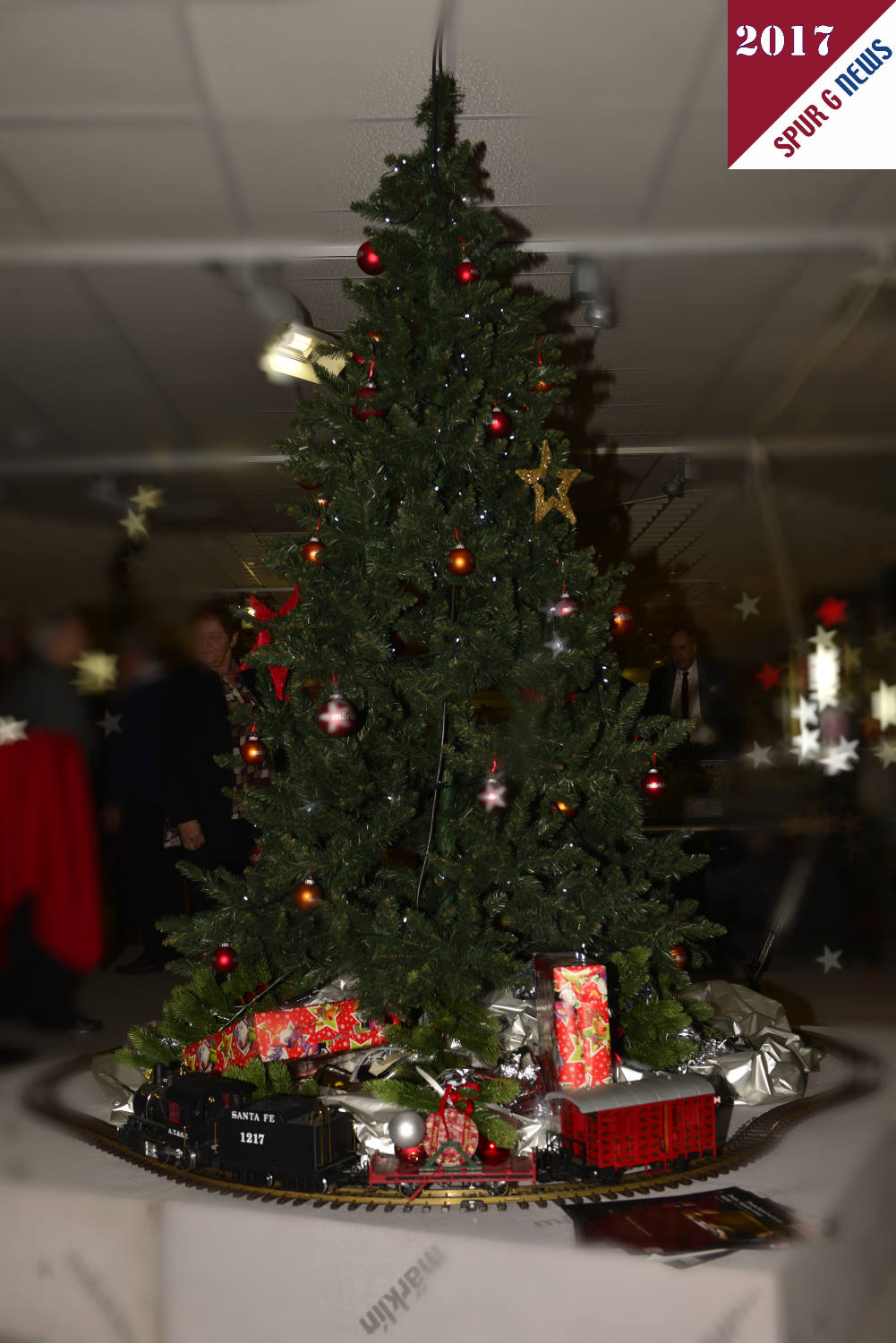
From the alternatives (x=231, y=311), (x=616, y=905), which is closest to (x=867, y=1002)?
(x=616, y=905)

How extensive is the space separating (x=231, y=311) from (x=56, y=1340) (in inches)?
136

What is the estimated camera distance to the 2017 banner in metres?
2.51

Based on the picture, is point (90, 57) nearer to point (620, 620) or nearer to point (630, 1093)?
point (620, 620)

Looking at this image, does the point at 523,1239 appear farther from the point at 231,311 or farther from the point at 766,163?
the point at 231,311

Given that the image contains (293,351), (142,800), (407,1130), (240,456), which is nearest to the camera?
(407,1130)

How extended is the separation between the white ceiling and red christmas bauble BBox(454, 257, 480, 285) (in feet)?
2.65

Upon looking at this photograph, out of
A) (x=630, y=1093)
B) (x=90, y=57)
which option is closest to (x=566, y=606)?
(x=630, y=1093)

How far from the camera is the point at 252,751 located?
2.06 m

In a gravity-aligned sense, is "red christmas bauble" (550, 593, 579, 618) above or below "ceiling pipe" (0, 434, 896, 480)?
below

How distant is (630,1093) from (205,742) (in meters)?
1.99

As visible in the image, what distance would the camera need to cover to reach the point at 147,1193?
163 cm

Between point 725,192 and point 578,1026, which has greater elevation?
point 725,192

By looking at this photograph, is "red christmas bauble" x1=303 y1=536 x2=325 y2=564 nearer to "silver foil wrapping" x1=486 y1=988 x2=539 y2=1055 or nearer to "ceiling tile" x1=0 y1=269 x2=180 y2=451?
"silver foil wrapping" x1=486 y1=988 x2=539 y2=1055

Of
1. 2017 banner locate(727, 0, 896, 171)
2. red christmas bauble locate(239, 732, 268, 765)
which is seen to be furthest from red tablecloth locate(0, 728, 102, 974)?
2017 banner locate(727, 0, 896, 171)
